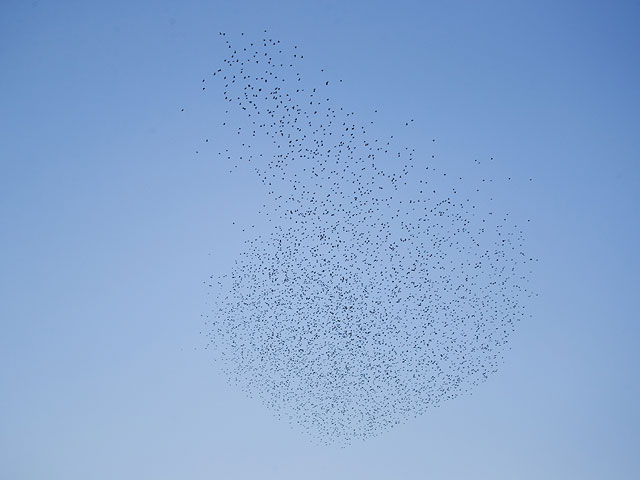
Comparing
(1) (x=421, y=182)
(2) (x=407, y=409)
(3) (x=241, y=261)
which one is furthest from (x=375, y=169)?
(2) (x=407, y=409)

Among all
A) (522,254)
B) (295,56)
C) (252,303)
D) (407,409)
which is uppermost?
(295,56)

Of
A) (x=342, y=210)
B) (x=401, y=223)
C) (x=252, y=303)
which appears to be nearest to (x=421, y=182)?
(x=401, y=223)

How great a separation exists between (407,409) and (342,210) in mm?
8095

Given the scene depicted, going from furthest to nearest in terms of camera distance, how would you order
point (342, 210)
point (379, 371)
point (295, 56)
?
point (379, 371)
point (342, 210)
point (295, 56)

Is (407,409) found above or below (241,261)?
below

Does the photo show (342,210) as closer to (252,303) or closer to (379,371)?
(252,303)

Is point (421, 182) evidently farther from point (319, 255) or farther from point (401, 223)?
point (319, 255)

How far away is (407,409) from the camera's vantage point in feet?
71.4

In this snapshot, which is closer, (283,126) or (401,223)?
(283,126)

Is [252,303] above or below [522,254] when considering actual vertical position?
below

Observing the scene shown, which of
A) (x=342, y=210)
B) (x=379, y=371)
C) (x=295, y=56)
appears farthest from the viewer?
(x=379, y=371)

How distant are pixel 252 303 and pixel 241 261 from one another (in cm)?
164

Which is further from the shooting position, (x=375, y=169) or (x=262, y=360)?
(x=262, y=360)

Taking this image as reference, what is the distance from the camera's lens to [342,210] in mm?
19844
